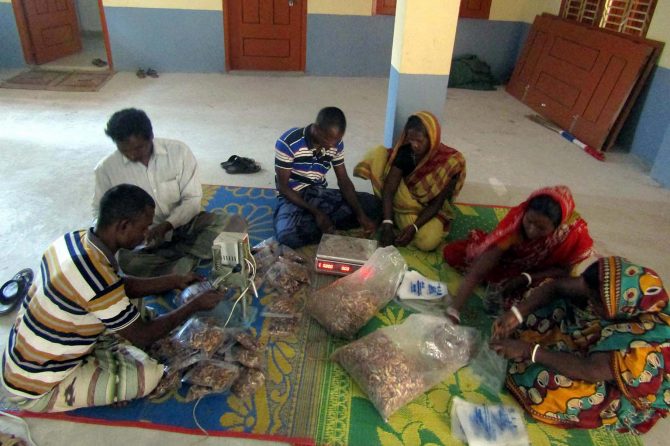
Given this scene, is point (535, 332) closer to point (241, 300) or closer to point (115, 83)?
point (241, 300)

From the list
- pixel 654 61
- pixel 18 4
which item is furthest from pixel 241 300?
pixel 18 4

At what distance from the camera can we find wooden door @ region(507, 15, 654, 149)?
4164 mm

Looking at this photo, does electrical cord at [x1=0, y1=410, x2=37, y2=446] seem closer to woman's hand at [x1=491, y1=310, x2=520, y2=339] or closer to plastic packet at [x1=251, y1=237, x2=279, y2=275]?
plastic packet at [x1=251, y1=237, x2=279, y2=275]

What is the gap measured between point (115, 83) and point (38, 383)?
14.9ft

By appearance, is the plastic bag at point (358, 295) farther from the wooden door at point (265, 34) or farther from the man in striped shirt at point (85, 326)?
the wooden door at point (265, 34)

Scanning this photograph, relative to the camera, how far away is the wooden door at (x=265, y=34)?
18.3 feet

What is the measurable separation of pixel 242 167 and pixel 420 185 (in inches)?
54.2

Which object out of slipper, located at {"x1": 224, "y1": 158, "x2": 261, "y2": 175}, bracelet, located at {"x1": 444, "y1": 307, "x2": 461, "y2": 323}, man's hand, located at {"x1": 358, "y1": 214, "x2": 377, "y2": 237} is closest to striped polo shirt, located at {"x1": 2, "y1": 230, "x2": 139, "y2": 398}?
bracelet, located at {"x1": 444, "y1": 307, "x2": 461, "y2": 323}

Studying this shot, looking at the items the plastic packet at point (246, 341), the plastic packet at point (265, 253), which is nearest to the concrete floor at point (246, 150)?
the plastic packet at point (246, 341)

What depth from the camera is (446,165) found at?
264 centimetres

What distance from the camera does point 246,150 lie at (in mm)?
3771

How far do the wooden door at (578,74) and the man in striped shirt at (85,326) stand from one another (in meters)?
4.21

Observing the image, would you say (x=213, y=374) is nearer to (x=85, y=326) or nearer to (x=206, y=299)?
(x=206, y=299)

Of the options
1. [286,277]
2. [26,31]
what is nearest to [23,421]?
[286,277]
